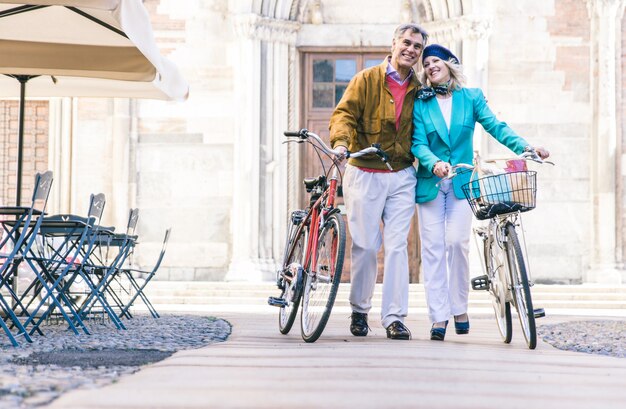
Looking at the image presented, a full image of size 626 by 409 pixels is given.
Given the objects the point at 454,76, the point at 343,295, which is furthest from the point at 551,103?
the point at 454,76

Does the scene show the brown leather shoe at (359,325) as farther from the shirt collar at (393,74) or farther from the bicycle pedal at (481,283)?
the shirt collar at (393,74)

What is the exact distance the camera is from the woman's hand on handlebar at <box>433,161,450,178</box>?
5.70m

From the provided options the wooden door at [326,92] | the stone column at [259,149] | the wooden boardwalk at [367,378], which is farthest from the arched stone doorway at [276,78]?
the wooden boardwalk at [367,378]

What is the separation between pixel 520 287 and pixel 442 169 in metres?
0.75

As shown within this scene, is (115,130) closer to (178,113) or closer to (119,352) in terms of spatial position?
(178,113)

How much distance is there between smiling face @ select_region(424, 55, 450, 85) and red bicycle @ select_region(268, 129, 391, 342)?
0.59 m

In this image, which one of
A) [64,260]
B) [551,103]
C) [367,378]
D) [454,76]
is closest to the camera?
[367,378]

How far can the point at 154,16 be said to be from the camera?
47.7ft

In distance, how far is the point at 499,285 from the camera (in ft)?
19.1

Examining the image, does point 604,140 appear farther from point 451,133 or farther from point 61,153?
point 451,133

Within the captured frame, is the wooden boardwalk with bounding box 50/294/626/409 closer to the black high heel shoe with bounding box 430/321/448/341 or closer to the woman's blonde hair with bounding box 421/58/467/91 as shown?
the black high heel shoe with bounding box 430/321/448/341

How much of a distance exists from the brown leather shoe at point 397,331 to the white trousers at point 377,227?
0.11 metres

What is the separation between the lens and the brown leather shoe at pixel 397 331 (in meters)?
5.89

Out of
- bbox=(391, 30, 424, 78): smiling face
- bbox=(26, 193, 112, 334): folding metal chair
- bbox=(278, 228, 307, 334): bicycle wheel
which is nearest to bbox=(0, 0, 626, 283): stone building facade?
bbox=(26, 193, 112, 334): folding metal chair
